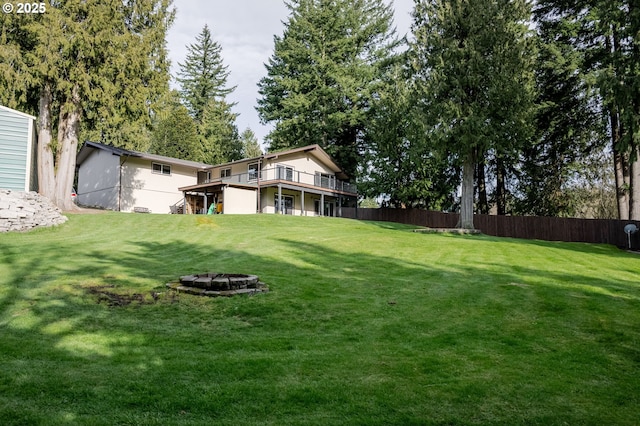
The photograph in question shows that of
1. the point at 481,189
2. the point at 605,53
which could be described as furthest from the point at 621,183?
the point at 481,189

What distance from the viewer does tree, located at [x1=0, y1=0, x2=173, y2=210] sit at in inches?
747

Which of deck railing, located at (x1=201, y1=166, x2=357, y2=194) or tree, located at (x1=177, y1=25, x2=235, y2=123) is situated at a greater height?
tree, located at (x1=177, y1=25, x2=235, y2=123)

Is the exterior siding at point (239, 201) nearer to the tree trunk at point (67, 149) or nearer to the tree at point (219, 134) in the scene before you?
the tree trunk at point (67, 149)

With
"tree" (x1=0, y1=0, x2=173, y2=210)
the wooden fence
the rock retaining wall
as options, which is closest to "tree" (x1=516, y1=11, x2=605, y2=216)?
the wooden fence

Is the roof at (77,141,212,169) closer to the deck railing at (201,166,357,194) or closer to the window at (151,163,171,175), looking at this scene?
the window at (151,163,171,175)

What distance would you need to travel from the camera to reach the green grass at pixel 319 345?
10.3ft

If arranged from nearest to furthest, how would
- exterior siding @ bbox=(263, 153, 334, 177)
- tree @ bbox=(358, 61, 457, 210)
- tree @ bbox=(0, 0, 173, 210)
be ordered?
1. tree @ bbox=(0, 0, 173, 210)
2. exterior siding @ bbox=(263, 153, 334, 177)
3. tree @ bbox=(358, 61, 457, 210)

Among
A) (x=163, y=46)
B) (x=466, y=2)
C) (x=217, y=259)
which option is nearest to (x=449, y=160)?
(x=466, y=2)

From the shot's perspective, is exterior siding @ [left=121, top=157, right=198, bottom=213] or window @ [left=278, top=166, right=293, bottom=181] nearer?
exterior siding @ [left=121, top=157, right=198, bottom=213]

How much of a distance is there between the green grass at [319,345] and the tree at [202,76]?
153ft

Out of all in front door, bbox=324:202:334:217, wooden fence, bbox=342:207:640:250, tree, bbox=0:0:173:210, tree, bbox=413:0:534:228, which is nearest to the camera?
tree, bbox=0:0:173:210

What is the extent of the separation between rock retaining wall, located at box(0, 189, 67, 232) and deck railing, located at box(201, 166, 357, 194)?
1513cm

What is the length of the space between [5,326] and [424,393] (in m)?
4.90

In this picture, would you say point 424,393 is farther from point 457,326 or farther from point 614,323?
point 614,323
